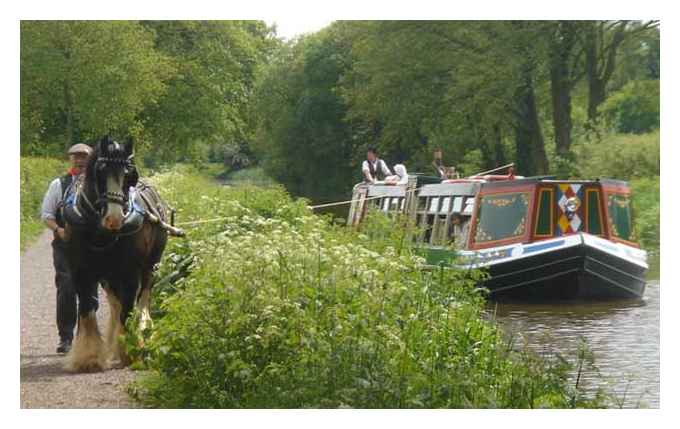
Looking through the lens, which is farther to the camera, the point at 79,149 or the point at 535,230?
the point at 535,230

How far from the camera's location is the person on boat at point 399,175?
41.0 ft

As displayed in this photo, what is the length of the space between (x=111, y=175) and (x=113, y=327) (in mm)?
1339

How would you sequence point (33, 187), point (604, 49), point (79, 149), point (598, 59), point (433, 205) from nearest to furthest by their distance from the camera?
1. point (79, 149)
2. point (33, 187)
3. point (604, 49)
4. point (598, 59)
5. point (433, 205)

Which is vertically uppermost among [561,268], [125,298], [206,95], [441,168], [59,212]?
[206,95]

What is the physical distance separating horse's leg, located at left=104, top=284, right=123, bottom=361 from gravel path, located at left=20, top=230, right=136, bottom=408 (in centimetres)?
26

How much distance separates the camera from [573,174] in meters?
13.0

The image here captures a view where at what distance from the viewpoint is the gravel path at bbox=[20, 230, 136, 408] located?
7.55 metres

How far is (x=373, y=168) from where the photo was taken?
38.3 feet

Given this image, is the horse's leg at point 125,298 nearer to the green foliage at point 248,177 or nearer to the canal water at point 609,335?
the green foliage at point 248,177

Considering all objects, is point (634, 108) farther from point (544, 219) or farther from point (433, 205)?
point (544, 219)

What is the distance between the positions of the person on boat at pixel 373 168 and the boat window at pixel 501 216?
8.67ft

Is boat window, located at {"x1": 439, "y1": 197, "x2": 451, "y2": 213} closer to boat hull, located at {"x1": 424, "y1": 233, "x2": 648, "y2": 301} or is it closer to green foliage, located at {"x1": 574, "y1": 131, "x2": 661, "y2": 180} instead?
boat hull, located at {"x1": 424, "y1": 233, "x2": 648, "y2": 301}

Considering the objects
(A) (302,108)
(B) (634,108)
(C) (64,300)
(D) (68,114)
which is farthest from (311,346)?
(B) (634,108)

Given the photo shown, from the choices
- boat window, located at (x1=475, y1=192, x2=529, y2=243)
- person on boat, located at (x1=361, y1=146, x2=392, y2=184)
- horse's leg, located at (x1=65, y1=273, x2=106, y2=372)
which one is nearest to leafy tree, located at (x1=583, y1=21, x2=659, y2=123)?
person on boat, located at (x1=361, y1=146, x2=392, y2=184)
